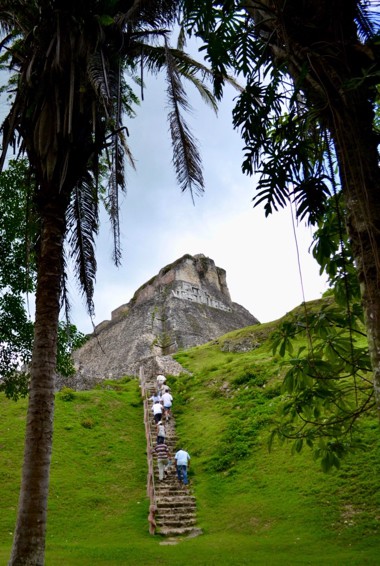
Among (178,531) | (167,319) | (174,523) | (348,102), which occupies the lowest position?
(178,531)

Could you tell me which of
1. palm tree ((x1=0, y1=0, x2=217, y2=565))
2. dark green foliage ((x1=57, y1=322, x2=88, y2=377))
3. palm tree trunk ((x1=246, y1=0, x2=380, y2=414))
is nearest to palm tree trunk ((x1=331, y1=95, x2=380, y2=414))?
palm tree trunk ((x1=246, y1=0, x2=380, y2=414))

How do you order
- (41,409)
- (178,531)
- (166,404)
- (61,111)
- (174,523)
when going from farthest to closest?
(166,404), (174,523), (178,531), (61,111), (41,409)

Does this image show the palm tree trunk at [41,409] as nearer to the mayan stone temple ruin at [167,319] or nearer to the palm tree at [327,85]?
the palm tree at [327,85]

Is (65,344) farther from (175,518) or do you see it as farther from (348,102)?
(348,102)

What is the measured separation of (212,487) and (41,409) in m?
8.36

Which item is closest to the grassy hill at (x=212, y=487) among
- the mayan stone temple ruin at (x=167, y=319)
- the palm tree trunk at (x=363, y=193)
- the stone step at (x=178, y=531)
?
the stone step at (x=178, y=531)

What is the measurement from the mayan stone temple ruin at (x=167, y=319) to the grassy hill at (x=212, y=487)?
1165 centimetres

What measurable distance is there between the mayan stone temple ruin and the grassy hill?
11.6 meters

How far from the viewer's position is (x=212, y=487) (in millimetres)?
12844

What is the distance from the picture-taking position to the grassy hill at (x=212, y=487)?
8.74 metres

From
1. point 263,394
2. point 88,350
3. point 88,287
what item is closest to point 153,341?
point 88,350

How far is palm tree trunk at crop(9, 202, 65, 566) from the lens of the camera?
17.0ft

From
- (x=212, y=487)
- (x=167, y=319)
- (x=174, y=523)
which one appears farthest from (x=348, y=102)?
(x=167, y=319)

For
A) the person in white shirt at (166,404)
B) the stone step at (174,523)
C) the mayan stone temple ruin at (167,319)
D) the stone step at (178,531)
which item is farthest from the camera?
the mayan stone temple ruin at (167,319)
